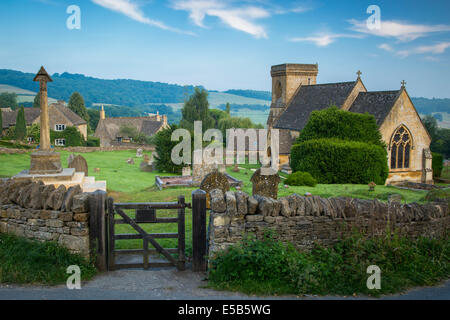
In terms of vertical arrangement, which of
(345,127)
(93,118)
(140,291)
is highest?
(93,118)

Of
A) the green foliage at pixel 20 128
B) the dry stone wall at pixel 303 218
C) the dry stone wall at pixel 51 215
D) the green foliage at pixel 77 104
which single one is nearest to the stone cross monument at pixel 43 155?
the dry stone wall at pixel 51 215

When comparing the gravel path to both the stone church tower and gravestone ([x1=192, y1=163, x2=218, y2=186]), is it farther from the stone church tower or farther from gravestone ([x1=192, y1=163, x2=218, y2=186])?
the stone church tower

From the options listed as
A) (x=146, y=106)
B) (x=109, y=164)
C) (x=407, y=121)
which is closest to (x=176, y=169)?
(x=109, y=164)

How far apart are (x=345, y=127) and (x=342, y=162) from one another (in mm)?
4158

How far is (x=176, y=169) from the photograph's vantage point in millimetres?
31391

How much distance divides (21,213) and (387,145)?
3269 cm

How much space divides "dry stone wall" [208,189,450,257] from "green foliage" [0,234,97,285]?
2.80 m

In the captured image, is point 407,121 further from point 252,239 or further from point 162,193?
point 252,239

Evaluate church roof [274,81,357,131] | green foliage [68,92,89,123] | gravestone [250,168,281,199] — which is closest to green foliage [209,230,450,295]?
gravestone [250,168,281,199]

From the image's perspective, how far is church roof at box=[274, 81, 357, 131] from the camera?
1642 inches

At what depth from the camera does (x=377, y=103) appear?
121 ft

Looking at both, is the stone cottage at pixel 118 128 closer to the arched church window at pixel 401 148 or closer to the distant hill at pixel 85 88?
the arched church window at pixel 401 148

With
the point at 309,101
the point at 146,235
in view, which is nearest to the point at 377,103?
the point at 309,101

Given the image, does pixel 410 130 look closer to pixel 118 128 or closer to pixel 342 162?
pixel 342 162
